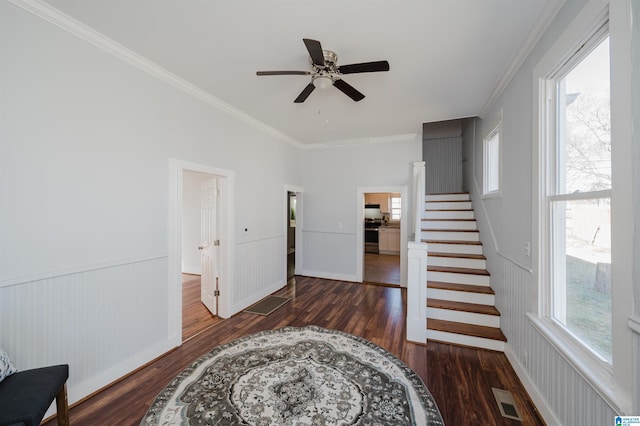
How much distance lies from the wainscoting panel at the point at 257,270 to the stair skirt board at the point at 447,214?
278cm

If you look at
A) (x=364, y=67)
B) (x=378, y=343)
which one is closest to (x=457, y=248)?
(x=378, y=343)

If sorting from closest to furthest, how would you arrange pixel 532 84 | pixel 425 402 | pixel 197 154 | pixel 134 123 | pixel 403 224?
1. pixel 425 402
2. pixel 532 84
3. pixel 134 123
4. pixel 197 154
5. pixel 403 224

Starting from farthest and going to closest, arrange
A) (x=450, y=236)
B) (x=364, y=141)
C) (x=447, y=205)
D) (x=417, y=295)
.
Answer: (x=364, y=141) → (x=447, y=205) → (x=450, y=236) → (x=417, y=295)

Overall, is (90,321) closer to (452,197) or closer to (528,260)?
(528,260)

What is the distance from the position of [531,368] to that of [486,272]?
1400 mm

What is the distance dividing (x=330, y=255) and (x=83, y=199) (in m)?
4.13

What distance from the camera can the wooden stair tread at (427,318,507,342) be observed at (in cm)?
265

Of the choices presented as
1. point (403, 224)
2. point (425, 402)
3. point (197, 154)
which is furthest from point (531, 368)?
point (197, 154)

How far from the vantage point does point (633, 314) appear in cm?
104

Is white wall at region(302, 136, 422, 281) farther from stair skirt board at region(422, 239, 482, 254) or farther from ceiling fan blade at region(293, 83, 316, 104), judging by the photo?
ceiling fan blade at region(293, 83, 316, 104)

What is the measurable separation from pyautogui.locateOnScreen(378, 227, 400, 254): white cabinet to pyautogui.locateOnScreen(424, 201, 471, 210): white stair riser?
3.57 meters

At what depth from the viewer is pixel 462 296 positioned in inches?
122

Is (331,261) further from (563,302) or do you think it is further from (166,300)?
(563,302)

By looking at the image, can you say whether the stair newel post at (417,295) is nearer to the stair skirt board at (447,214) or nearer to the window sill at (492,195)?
the window sill at (492,195)
